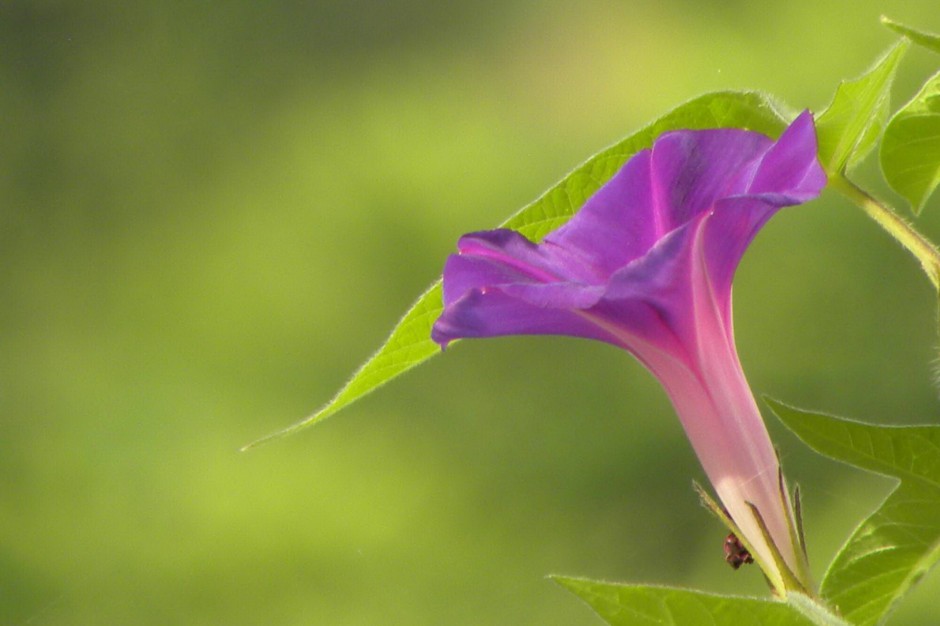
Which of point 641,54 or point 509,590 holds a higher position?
point 641,54

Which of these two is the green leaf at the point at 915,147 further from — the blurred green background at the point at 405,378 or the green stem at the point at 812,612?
the blurred green background at the point at 405,378

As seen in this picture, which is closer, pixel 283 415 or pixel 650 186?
pixel 650 186

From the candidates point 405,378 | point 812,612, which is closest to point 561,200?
point 812,612

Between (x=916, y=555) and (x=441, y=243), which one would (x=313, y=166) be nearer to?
(x=441, y=243)

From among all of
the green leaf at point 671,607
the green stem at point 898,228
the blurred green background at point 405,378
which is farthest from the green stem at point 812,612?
A: the blurred green background at point 405,378

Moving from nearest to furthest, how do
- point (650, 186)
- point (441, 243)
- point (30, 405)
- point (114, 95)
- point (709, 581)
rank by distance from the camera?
point (650, 186), point (709, 581), point (441, 243), point (30, 405), point (114, 95)

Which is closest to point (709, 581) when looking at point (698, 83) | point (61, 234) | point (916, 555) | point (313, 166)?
point (698, 83)

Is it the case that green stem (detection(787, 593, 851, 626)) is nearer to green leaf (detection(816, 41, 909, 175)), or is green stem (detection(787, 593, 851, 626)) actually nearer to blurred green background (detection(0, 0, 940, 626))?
green leaf (detection(816, 41, 909, 175))
